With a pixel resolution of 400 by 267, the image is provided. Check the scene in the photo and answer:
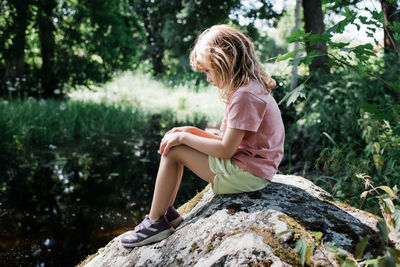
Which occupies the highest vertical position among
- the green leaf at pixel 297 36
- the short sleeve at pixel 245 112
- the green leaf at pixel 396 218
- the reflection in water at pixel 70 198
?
the green leaf at pixel 297 36

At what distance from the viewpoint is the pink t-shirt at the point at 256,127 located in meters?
1.97

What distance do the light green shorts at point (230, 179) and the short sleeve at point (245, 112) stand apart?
23 cm

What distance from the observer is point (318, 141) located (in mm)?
4594

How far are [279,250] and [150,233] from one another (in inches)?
31.1

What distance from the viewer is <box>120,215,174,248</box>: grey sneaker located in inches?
80.9

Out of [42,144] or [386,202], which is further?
[42,144]

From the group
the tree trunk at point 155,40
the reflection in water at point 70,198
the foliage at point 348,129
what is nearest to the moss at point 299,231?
the foliage at point 348,129

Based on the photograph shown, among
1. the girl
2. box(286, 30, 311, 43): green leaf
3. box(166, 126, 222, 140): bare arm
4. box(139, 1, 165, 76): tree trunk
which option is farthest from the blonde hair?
box(139, 1, 165, 76): tree trunk

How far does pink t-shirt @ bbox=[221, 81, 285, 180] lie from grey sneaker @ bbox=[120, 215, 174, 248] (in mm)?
539

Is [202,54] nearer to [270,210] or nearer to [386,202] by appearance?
[270,210]

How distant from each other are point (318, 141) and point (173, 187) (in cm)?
294

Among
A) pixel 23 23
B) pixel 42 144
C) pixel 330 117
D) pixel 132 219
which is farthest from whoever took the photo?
pixel 23 23

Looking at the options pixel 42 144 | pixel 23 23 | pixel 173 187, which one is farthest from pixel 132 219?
pixel 23 23

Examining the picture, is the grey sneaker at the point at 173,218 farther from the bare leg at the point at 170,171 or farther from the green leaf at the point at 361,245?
the green leaf at the point at 361,245
